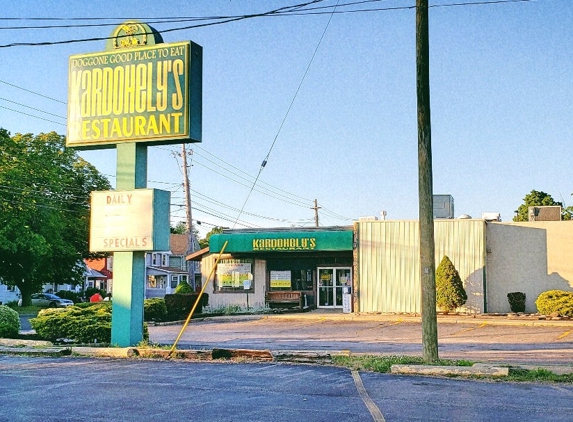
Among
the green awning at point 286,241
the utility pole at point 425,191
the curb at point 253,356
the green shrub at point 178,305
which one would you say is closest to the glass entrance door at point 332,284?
the green awning at point 286,241

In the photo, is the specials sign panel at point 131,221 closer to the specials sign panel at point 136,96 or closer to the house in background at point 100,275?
the specials sign panel at point 136,96

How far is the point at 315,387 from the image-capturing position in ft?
34.1

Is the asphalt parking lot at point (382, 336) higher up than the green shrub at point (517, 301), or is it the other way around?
the green shrub at point (517, 301)

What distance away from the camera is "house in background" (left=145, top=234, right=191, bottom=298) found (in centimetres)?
6994

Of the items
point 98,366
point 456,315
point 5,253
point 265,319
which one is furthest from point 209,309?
point 98,366

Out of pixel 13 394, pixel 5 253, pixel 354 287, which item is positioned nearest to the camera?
pixel 13 394

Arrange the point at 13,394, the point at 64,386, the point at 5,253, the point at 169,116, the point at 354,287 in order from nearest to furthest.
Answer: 1. the point at 13,394
2. the point at 64,386
3. the point at 169,116
4. the point at 354,287
5. the point at 5,253

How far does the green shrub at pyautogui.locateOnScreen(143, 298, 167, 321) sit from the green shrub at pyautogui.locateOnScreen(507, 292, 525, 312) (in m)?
15.5

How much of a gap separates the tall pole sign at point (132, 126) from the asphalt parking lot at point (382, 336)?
7.87ft

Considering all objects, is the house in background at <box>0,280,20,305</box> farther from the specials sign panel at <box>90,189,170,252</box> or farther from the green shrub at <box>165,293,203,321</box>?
the specials sign panel at <box>90,189,170,252</box>

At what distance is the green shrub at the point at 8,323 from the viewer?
18247 mm

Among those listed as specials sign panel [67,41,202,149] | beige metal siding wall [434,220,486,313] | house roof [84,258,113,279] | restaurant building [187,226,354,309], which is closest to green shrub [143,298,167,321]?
restaurant building [187,226,354,309]

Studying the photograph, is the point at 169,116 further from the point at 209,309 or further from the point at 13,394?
the point at 209,309

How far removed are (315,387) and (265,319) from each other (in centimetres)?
1998
